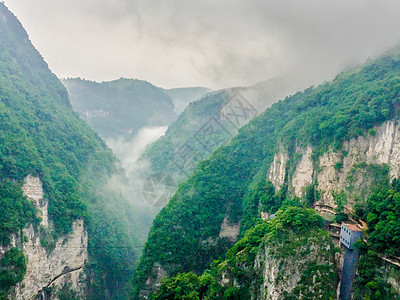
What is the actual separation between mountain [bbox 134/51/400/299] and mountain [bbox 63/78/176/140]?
274ft

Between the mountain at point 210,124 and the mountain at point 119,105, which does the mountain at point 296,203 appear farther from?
the mountain at point 119,105

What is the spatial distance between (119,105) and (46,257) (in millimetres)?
98901

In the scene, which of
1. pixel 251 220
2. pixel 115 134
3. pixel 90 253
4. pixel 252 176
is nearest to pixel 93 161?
pixel 90 253

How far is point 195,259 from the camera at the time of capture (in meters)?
37.5

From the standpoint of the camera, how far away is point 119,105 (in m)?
128

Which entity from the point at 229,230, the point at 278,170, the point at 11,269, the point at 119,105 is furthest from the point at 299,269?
the point at 119,105

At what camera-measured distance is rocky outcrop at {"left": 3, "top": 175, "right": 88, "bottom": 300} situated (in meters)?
Result: 32.6

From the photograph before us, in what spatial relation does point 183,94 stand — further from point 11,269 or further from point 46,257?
point 11,269

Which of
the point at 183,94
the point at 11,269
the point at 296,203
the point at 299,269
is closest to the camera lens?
the point at 299,269

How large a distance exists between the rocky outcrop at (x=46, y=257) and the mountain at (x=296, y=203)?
849 cm

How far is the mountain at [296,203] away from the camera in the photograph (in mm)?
22141

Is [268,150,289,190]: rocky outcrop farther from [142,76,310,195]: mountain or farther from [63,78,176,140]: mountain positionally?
[63,78,176,140]: mountain

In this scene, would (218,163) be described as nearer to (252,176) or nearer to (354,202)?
(252,176)

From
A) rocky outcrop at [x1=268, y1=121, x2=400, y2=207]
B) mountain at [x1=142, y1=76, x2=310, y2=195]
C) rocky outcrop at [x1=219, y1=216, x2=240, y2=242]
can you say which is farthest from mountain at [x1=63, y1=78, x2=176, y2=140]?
rocky outcrop at [x1=268, y1=121, x2=400, y2=207]
